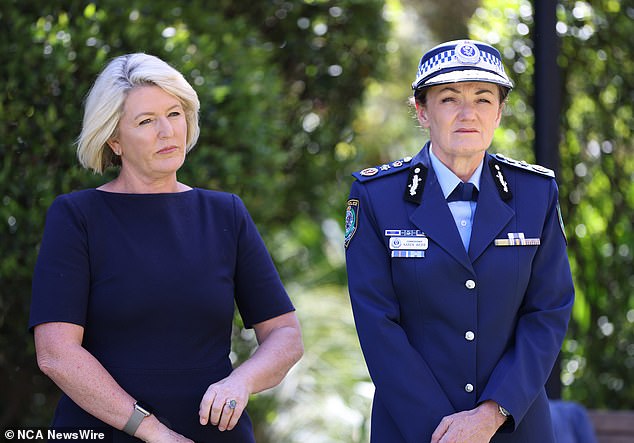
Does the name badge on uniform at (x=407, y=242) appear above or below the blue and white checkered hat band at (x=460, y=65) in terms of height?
below

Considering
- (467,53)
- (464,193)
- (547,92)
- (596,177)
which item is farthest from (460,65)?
(596,177)

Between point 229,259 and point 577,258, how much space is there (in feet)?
9.63

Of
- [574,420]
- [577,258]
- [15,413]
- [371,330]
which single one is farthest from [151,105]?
[577,258]

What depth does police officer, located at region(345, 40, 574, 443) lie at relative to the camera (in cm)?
264

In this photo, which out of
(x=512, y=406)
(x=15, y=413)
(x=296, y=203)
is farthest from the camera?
(x=296, y=203)

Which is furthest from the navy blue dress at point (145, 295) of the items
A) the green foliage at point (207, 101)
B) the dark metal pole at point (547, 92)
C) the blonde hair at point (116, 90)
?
the dark metal pole at point (547, 92)

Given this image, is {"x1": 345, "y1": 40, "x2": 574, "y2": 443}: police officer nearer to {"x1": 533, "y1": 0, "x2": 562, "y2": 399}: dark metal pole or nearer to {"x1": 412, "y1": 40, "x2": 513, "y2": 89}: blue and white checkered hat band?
{"x1": 412, "y1": 40, "x2": 513, "y2": 89}: blue and white checkered hat band

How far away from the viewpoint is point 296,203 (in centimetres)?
577

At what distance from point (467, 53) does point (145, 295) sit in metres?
1.18

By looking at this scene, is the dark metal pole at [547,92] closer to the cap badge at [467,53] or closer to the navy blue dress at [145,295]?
the cap badge at [467,53]

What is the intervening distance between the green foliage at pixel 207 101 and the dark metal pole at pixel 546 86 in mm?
1348

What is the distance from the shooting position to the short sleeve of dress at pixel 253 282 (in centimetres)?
297

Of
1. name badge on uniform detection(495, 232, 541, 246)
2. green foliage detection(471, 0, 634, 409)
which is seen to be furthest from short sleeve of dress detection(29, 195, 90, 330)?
green foliage detection(471, 0, 634, 409)

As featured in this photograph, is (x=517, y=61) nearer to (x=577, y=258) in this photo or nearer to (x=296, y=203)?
(x=577, y=258)
